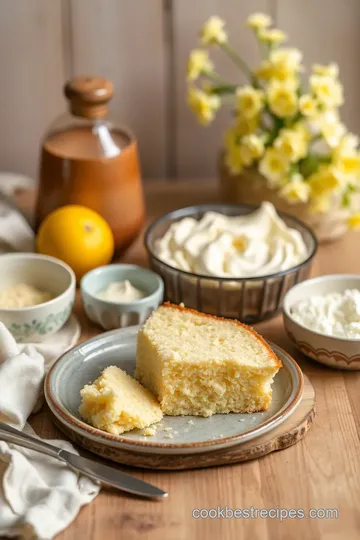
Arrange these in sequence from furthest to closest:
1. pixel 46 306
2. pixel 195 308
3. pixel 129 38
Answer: pixel 129 38
pixel 195 308
pixel 46 306

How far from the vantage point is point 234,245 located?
1.52 m

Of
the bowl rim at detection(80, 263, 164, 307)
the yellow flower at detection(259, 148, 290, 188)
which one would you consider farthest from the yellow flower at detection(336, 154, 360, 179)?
the bowl rim at detection(80, 263, 164, 307)

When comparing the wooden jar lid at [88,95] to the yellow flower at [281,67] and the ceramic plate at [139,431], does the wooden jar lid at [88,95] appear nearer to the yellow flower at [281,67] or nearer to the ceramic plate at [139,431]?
the yellow flower at [281,67]

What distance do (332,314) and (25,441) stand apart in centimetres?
55

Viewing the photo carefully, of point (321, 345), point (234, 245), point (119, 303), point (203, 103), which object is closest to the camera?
point (321, 345)

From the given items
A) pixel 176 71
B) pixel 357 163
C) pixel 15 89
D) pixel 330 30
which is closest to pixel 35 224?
pixel 15 89

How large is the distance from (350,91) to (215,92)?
1.35ft

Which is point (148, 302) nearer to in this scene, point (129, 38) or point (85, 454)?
point (85, 454)

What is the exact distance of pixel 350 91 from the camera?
2.00 m

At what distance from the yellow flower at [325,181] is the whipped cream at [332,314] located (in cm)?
30

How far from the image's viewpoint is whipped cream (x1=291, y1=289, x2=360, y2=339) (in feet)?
4.34

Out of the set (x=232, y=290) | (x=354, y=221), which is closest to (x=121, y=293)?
(x=232, y=290)

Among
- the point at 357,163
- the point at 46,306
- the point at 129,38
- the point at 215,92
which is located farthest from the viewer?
the point at 129,38

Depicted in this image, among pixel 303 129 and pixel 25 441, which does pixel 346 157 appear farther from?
pixel 25 441
